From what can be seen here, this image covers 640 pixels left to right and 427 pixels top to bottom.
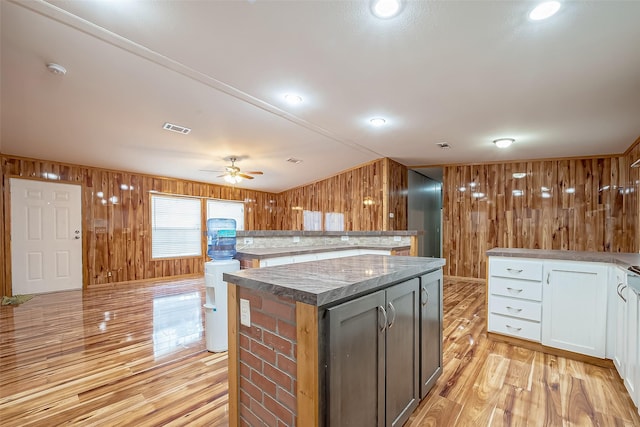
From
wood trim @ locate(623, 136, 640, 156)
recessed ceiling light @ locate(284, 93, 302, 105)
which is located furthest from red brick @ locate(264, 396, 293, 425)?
wood trim @ locate(623, 136, 640, 156)

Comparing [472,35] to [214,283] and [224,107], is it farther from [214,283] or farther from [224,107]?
[214,283]

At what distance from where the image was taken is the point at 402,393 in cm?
152

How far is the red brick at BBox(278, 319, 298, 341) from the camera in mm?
1078

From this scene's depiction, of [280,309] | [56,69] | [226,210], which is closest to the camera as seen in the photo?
[280,309]

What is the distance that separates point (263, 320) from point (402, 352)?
81 centimetres

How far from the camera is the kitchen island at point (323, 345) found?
1.03 m

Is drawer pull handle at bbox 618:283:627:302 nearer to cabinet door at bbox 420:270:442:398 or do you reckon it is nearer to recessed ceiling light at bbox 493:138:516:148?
cabinet door at bbox 420:270:442:398

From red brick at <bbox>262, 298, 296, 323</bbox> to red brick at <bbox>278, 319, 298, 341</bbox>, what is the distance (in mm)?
20

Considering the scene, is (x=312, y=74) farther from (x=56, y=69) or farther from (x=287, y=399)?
(x=287, y=399)

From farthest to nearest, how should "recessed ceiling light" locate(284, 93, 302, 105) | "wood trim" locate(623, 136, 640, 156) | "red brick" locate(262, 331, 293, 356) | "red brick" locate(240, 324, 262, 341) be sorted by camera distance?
"wood trim" locate(623, 136, 640, 156)
"recessed ceiling light" locate(284, 93, 302, 105)
"red brick" locate(240, 324, 262, 341)
"red brick" locate(262, 331, 293, 356)

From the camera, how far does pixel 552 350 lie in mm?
2480

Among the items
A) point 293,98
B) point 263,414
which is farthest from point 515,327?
point 293,98

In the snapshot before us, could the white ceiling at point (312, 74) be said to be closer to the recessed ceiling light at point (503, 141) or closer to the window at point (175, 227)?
the recessed ceiling light at point (503, 141)

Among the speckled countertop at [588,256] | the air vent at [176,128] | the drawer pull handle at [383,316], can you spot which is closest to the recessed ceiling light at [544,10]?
the speckled countertop at [588,256]
